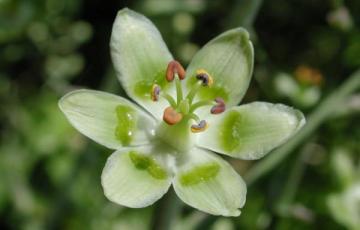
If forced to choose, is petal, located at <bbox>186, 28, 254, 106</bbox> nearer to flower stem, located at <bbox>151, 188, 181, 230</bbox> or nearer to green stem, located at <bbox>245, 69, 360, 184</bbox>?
flower stem, located at <bbox>151, 188, 181, 230</bbox>

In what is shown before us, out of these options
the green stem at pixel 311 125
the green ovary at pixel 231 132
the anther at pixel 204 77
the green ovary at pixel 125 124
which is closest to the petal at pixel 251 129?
the green ovary at pixel 231 132

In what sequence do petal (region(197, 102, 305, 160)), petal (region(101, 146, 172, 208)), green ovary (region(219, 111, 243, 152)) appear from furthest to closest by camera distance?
green ovary (region(219, 111, 243, 152)) → petal (region(197, 102, 305, 160)) → petal (region(101, 146, 172, 208))

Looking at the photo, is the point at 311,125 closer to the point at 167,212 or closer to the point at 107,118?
the point at 167,212

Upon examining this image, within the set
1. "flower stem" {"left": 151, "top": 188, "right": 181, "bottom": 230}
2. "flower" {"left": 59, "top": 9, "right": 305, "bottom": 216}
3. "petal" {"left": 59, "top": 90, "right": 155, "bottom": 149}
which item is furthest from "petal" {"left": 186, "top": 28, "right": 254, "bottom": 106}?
"flower stem" {"left": 151, "top": 188, "right": 181, "bottom": 230}

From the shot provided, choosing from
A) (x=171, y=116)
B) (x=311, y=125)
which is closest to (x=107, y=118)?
(x=171, y=116)

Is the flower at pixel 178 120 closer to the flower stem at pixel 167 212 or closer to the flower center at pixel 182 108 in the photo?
the flower center at pixel 182 108
